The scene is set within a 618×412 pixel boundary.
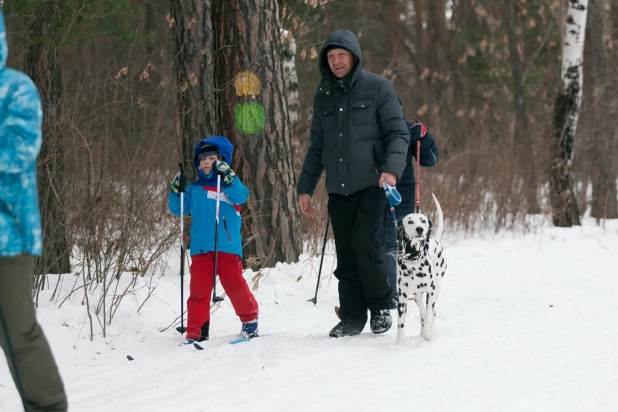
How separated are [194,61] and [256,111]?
1819 millimetres

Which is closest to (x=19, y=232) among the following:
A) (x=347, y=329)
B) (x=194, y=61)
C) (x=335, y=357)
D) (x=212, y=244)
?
(x=335, y=357)

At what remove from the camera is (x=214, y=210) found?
6.12 m

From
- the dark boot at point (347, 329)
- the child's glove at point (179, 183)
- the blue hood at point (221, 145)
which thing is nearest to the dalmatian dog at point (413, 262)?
the dark boot at point (347, 329)

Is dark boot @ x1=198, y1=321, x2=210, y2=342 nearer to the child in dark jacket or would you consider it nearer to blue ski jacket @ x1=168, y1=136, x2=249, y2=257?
the child in dark jacket

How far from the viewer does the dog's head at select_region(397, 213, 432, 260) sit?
221 inches

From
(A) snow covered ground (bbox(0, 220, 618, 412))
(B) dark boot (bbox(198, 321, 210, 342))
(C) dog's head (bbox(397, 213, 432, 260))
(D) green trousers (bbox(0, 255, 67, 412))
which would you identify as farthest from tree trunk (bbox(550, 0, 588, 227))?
(D) green trousers (bbox(0, 255, 67, 412))

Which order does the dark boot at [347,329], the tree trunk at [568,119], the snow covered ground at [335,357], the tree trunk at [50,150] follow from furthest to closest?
the tree trunk at [568,119] < the tree trunk at [50,150] < the dark boot at [347,329] < the snow covered ground at [335,357]

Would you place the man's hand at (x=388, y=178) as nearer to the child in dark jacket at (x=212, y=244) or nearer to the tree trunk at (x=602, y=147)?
the child in dark jacket at (x=212, y=244)

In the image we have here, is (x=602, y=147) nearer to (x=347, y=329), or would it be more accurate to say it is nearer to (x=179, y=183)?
(x=347, y=329)

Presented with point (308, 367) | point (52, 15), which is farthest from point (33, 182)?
point (52, 15)

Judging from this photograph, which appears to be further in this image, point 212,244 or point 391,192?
point 212,244

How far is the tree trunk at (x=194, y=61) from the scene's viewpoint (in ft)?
31.3

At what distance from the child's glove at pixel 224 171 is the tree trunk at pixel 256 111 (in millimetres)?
2097

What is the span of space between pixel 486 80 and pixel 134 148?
2165 cm
